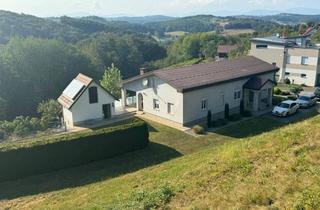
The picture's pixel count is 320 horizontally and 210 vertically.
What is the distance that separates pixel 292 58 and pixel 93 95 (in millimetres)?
32624

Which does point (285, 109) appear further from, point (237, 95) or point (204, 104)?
point (204, 104)

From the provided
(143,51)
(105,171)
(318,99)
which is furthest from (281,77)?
(143,51)

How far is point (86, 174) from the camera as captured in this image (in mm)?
22938

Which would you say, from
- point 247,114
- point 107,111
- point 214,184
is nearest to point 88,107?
point 107,111

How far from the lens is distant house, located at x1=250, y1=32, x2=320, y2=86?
158ft

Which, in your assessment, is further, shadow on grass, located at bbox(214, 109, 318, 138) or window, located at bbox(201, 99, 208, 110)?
window, located at bbox(201, 99, 208, 110)

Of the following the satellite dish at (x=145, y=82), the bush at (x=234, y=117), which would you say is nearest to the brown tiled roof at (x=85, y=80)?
the satellite dish at (x=145, y=82)

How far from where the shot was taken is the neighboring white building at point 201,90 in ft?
104

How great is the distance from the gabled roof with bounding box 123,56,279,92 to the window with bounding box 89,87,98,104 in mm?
5000

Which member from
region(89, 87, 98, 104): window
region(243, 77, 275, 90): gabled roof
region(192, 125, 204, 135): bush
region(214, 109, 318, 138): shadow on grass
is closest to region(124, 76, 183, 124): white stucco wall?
region(192, 125, 204, 135): bush

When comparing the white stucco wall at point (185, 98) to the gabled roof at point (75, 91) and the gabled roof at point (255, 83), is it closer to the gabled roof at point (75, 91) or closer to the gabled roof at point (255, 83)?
the gabled roof at point (255, 83)

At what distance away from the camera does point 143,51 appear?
135 metres

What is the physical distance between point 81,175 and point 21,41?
145ft

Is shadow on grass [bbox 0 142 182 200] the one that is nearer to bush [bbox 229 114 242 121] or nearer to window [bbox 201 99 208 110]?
window [bbox 201 99 208 110]
